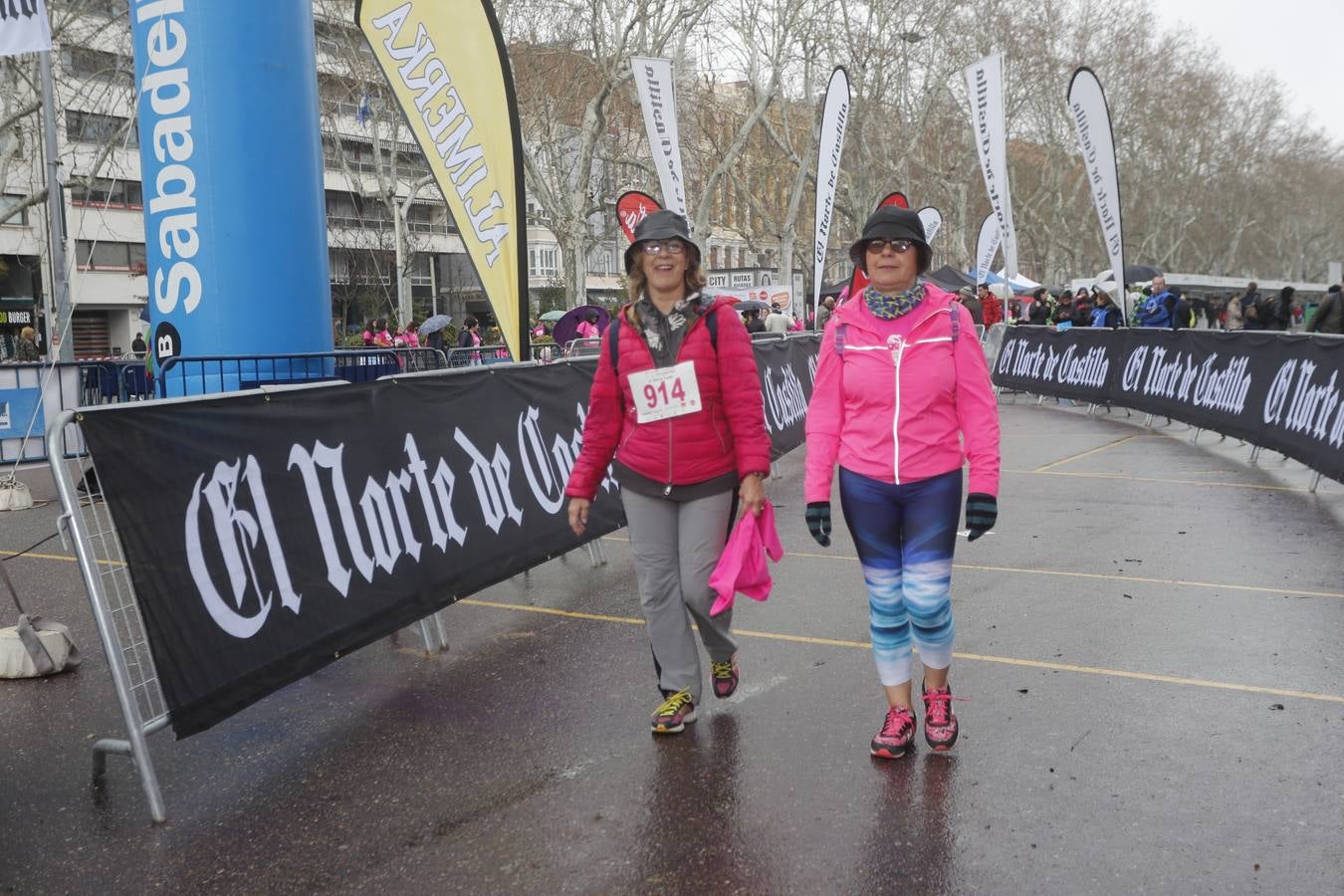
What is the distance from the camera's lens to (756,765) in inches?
170

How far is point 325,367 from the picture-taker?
1023 cm

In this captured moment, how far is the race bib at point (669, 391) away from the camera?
4484 mm

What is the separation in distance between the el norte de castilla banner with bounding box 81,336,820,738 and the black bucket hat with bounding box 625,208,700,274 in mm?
1567

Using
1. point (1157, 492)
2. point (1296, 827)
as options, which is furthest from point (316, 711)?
point (1157, 492)

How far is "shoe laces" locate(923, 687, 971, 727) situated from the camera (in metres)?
4.36

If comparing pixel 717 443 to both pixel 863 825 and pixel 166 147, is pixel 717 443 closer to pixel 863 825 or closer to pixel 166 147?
pixel 863 825

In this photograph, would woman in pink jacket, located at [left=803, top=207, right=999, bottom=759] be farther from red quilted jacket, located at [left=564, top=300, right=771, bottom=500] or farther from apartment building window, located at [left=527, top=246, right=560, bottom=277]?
apartment building window, located at [left=527, top=246, right=560, bottom=277]

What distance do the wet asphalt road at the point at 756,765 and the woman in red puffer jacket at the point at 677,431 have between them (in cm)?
51

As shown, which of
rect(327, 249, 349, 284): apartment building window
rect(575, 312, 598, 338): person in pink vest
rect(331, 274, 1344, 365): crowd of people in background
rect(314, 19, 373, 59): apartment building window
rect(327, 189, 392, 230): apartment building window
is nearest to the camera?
rect(331, 274, 1344, 365): crowd of people in background

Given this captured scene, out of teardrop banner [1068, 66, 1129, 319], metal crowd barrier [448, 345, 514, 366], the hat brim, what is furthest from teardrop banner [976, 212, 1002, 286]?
the hat brim

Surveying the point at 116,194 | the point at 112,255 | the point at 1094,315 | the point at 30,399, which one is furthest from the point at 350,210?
the point at 30,399

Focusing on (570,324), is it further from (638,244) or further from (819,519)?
(819,519)

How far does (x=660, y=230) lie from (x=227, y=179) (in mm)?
6297

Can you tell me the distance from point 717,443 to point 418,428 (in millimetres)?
1853
